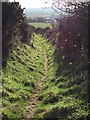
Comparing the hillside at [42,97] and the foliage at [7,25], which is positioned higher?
the foliage at [7,25]

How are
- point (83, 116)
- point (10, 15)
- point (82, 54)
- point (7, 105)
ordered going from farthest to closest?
point (10, 15) → point (82, 54) → point (7, 105) → point (83, 116)

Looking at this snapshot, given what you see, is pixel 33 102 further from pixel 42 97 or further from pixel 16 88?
pixel 16 88

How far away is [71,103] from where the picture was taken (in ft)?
44.4

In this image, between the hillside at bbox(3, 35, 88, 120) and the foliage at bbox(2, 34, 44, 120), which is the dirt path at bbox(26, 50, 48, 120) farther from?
the foliage at bbox(2, 34, 44, 120)

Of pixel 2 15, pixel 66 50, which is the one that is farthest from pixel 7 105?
pixel 66 50

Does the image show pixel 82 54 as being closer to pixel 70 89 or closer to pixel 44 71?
pixel 44 71

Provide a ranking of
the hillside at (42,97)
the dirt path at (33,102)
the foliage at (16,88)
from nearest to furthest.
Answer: the hillside at (42,97), the foliage at (16,88), the dirt path at (33,102)

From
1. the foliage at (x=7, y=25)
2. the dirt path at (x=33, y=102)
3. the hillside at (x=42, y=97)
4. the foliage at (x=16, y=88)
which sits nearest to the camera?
the hillside at (x=42, y=97)

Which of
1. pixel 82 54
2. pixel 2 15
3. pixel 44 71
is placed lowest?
pixel 44 71

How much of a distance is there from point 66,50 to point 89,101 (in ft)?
47.3

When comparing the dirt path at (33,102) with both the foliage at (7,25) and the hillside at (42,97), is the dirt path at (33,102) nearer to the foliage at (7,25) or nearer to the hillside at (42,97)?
the hillside at (42,97)

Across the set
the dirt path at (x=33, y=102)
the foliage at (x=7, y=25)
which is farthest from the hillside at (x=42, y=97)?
the foliage at (x=7, y=25)

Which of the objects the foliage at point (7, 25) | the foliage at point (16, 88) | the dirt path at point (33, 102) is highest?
the foliage at point (7, 25)

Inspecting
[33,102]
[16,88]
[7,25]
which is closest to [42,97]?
A: [33,102]
